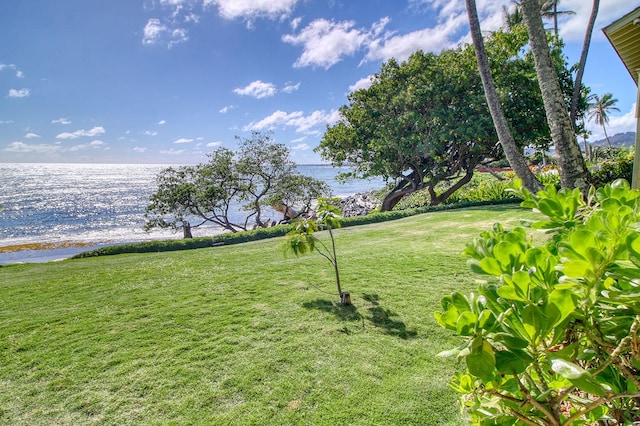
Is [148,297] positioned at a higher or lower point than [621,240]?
lower

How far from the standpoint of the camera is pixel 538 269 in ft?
2.30

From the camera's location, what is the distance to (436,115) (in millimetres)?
13422

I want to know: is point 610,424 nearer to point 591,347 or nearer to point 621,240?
point 591,347

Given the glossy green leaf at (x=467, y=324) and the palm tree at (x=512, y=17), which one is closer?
the glossy green leaf at (x=467, y=324)

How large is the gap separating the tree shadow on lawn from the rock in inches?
743

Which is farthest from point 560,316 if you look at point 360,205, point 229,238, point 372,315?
point 360,205

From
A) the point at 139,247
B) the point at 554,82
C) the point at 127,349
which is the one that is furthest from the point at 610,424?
the point at 139,247

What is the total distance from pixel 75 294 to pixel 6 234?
29.6 metres

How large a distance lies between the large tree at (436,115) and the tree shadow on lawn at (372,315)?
1091cm

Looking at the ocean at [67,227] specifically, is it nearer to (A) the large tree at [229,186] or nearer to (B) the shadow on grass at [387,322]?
(A) the large tree at [229,186]

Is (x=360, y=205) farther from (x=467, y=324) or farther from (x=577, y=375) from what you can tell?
(x=577, y=375)

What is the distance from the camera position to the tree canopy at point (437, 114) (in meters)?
12.5

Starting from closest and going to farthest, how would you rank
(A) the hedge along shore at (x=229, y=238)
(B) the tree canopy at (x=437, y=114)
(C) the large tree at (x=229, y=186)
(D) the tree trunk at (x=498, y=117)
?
(D) the tree trunk at (x=498, y=117)
(A) the hedge along shore at (x=229, y=238)
(B) the tree canopy at (x=437, y=114)
(C) the large tree at (x=229, y=186)

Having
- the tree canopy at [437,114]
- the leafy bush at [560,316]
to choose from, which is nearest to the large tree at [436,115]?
the tree canopy at [437,114]
